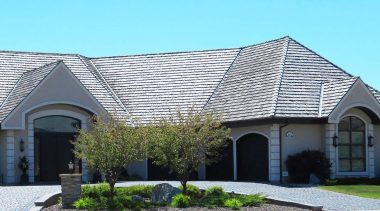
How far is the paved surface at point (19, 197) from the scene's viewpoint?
19.7 m

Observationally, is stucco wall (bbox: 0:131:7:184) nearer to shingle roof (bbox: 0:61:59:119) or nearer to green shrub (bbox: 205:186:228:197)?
shingle roof (bbox: 0:61:59:119)

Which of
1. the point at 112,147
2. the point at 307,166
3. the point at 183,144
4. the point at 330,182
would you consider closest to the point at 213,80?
the point at 307,166

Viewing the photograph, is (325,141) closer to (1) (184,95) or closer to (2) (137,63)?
(1) (184,95)

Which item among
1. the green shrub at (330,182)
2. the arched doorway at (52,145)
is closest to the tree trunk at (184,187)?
the green shrub at (330,182)

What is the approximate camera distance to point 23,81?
109 feet

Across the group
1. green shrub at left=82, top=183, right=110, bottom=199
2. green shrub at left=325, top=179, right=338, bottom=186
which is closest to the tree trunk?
green shrub at left=82, top=183, right=110, bottom=199

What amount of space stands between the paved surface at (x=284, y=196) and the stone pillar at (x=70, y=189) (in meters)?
0.96

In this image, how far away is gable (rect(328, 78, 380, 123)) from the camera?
2947 centimetres

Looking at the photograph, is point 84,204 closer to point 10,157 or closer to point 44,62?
point 10,157

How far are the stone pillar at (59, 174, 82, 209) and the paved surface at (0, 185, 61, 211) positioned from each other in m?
0.96

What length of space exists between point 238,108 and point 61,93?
780 centimetres

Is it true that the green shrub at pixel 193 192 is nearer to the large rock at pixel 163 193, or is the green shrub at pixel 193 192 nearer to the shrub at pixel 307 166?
the large rock at pixel 163 193

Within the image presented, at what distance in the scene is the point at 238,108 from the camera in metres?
31.7

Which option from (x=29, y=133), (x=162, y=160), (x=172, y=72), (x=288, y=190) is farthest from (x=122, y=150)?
(x=172, y=72)
